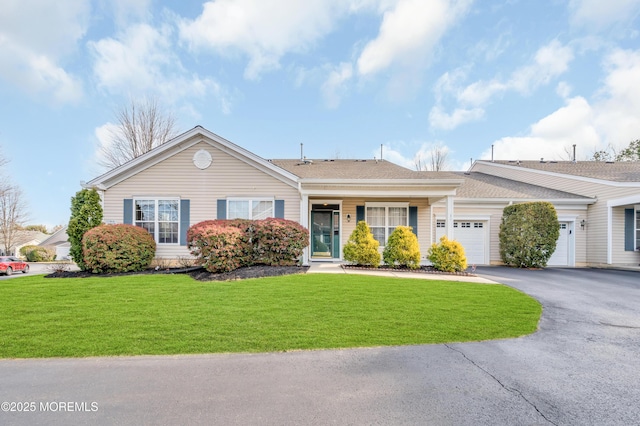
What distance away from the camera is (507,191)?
1424 cm

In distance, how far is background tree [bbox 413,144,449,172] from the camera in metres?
32.0

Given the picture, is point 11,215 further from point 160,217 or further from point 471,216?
point 471,216

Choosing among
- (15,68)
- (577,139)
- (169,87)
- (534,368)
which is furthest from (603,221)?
(15,68)

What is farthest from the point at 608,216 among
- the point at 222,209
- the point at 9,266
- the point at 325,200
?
the point at 9,266

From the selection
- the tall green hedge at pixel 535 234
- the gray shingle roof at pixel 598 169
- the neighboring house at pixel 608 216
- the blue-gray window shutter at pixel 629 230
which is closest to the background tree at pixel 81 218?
the tall green hedge at pixel 535 234

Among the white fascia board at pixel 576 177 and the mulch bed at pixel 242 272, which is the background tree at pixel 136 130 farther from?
the white fascia board at pixel 576 177

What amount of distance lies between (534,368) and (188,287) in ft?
23.0

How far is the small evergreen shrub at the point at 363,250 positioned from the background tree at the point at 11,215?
35903 millimetres

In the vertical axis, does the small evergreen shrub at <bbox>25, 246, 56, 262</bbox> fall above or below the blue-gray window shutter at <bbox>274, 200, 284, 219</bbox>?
below

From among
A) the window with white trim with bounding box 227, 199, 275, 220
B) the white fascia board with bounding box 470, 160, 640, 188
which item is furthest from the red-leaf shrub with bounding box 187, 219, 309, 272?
the white fascia board with bounding box 470, 160, 640, 188

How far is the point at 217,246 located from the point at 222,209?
2.86 meters

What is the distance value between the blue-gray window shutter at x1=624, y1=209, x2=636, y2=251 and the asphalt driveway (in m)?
12.0

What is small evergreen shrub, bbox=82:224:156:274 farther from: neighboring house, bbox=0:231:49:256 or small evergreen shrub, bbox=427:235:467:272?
neighboring house, bbox=0:231:49:256

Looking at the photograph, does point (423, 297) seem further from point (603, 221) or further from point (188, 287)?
point (603, 221)
